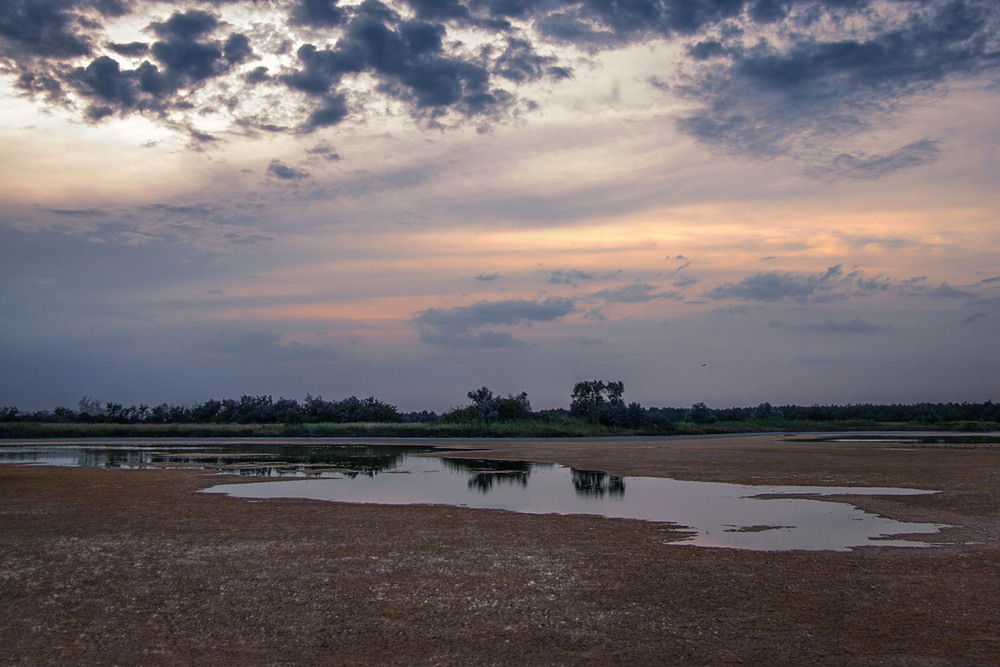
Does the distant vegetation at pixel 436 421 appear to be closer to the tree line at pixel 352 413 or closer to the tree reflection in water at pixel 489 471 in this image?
the tree line at pixel 352 413

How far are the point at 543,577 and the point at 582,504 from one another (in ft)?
27.8

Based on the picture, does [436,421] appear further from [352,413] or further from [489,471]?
[489,471]

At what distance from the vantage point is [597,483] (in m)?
23.7

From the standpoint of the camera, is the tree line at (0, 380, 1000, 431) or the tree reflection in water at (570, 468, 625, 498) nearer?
the tree reflection in water at (570, 468, 625, 498)

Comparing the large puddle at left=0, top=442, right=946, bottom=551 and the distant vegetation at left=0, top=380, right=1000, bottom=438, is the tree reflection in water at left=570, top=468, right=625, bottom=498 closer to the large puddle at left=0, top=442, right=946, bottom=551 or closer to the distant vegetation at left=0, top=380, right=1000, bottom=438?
the large puddle at left=0, top=442, right=946, bottom=551

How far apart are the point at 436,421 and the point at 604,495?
66462mm

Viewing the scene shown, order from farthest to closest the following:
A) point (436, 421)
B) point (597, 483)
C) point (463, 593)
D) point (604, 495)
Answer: point (436, 421) < point (597, 483) < point (604, 495) < point (463, 593)

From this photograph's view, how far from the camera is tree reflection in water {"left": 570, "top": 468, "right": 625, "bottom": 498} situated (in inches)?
824

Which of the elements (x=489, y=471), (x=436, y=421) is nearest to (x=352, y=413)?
(x=436, y=421)

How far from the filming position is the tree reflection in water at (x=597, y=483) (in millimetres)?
20938

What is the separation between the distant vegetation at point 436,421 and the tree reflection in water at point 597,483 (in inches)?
1463

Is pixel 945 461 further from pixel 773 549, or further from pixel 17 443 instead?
pixel 17 443

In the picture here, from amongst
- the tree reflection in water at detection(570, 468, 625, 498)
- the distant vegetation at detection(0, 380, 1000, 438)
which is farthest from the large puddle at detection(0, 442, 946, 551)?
the distant vegetation at detection(0, 380, 1000, 438)

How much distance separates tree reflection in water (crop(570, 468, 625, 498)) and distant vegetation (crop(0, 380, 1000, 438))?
37.2m
